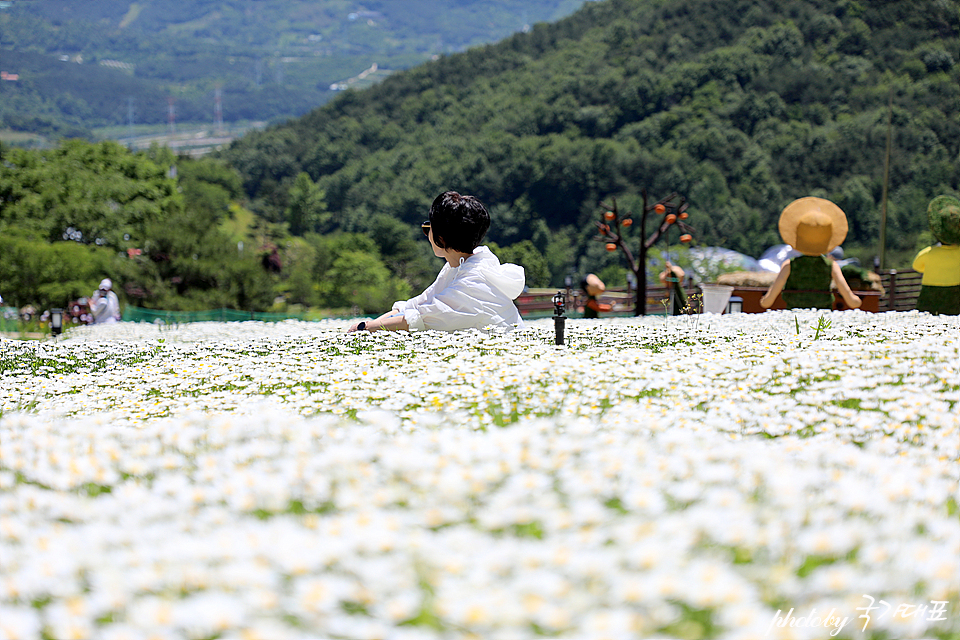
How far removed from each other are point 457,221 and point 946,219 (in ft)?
25.6

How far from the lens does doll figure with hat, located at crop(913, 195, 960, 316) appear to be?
10930mm

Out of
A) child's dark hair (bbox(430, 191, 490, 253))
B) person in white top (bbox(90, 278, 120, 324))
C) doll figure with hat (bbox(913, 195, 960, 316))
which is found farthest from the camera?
person in white top (bbox(90, 278, 120, 324))

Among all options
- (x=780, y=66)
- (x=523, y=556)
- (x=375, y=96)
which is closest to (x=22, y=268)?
(x=523, y=556)

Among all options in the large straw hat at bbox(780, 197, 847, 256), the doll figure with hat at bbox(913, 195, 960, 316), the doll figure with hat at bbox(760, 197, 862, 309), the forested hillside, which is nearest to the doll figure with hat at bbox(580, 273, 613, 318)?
the doll figure with hat at bbox(760, 197, 862, 309)

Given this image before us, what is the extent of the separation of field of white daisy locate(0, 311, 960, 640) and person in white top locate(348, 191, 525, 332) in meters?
2.84

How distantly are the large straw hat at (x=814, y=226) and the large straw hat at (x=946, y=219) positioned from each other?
1223 millimetres

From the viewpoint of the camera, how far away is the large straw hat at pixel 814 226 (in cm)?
1125

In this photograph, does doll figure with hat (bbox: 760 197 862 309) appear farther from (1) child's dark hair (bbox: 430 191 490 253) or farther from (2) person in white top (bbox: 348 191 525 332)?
(1) child's dark hair (bbox: 430 191 490 253)

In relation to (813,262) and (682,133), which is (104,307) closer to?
(813,262)

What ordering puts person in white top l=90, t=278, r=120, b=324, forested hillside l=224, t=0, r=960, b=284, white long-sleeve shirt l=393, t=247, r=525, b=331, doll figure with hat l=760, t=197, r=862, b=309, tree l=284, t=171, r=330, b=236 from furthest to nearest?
tree l=284, t=171, r=330, b=236 < forested hillside l=224, t=0, r=960, b=284 < person in white top l=90, t=278, r=120, b=324 < doll figure with hat l=760, t=197, r=862, b=309 < white long-sleeve shirt l=393, t=247, r=525, b=331

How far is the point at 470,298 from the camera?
303 inches

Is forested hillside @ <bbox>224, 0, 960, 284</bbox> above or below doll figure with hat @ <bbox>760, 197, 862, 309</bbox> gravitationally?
above

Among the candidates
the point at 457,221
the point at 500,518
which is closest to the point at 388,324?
the point at 457,221

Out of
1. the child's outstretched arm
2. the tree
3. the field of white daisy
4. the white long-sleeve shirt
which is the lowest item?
the field of white daisy
